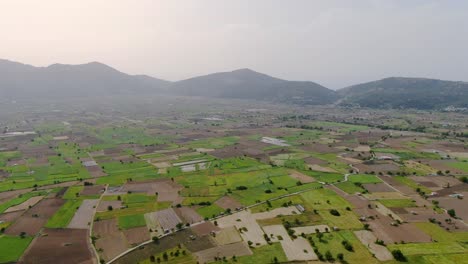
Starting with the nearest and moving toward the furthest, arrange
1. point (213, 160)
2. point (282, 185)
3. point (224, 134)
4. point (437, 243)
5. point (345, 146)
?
1. point (437, 243)
2. point (282, 185)
3. point (213, 160)
4. point (345, 146)
5. point (224, 134)

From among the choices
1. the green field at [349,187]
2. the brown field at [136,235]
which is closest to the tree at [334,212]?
the green field at [349,187]

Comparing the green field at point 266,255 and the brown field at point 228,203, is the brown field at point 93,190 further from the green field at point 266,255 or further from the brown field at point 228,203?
the green field at point 266,255

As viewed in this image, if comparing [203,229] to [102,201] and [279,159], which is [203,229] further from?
[279,159]

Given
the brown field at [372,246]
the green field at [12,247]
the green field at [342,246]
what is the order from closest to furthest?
the green field at [342,246] → the brown field at [372,246] → the green field at [12,247]

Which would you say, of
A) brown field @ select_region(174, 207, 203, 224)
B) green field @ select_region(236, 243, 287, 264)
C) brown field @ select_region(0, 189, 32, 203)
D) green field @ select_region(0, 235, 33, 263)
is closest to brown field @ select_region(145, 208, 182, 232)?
brown field @ select_region(174, 207, 203, 224)

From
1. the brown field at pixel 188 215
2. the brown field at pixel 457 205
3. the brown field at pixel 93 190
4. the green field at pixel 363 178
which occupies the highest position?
the green field at pixel 363 178

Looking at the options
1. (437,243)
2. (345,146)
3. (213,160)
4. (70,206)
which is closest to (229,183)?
(213,160)
